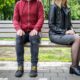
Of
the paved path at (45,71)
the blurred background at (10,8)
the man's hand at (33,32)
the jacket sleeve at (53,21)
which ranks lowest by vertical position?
the paved path at (45,71)

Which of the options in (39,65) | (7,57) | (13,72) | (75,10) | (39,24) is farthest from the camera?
(75,10)

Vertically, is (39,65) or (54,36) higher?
(54,36)

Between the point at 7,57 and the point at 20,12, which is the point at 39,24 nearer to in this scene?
the point at 20,12

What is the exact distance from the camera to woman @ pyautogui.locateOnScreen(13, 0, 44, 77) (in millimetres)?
5742

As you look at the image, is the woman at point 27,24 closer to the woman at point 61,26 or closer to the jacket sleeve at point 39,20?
the jacket sleeve at point 39,20

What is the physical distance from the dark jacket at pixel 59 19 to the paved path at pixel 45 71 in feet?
2.75

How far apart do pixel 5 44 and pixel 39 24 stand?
738mm

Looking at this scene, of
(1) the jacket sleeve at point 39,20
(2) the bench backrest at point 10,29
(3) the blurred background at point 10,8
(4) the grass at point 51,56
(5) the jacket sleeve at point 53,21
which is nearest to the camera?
(1) the jacket sleeve at point 39,20

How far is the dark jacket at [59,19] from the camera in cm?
595

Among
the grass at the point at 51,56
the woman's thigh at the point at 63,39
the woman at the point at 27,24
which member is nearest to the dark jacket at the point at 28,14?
Result: the woman at the point at 27,24

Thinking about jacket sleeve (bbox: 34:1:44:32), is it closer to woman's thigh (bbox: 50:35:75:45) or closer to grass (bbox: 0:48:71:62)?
woman's thigh (bbox: 50:35:75:45)

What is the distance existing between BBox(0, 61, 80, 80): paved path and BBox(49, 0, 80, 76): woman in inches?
12.0

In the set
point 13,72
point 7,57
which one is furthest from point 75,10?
point 13,72

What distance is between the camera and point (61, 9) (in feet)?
19.7
